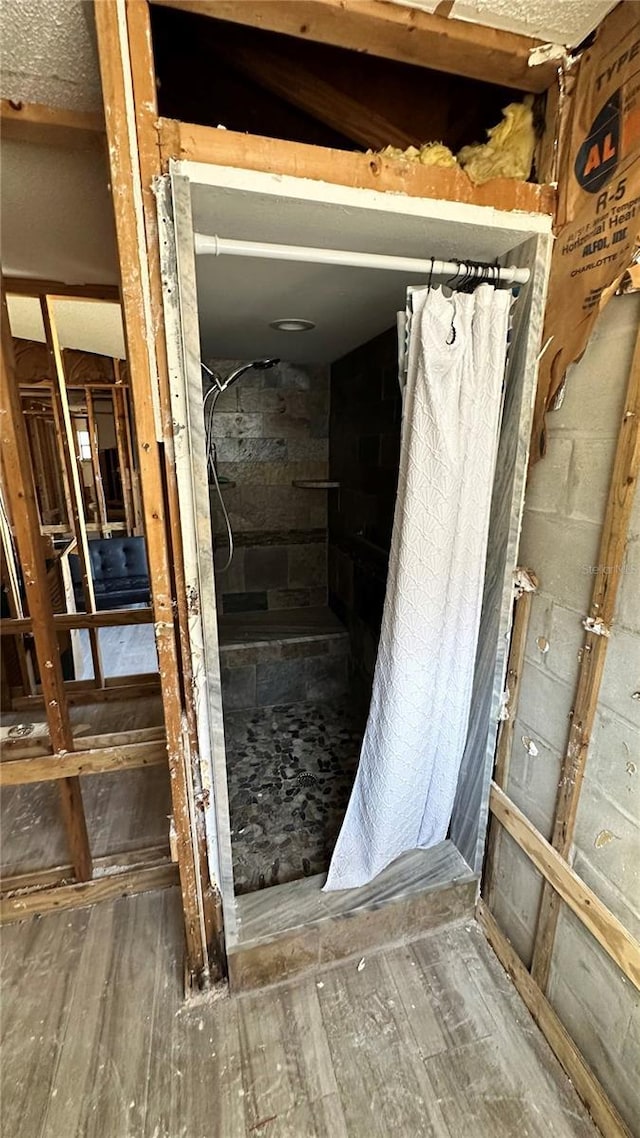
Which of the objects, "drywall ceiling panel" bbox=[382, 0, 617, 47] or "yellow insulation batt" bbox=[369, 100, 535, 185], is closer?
"drywall ceiling panel" bbox=[382, 0, 617, 47]

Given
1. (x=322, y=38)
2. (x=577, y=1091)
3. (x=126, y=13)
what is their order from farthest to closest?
(x=577, y=1091)
(x=322, y=38)
(x=126, y=13)

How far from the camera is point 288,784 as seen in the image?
7.04ft

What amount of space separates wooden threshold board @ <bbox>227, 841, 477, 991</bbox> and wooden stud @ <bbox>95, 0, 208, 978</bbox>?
31 cm

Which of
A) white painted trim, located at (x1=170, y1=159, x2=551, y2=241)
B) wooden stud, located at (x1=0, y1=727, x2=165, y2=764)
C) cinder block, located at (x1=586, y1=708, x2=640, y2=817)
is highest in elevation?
white painted trim, located at (x1=170, y1=159, x2=551, y2=241)

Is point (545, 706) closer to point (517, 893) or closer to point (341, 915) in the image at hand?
point (517, 893)

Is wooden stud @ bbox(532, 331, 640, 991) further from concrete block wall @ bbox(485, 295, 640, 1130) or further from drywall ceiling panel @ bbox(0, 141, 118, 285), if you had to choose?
drywall ceiling panel @ bbox(0, 141, 118, 285)

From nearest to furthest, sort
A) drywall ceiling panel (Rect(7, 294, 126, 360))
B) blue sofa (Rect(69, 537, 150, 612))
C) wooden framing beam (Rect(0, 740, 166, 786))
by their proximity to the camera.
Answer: wooden framing beam (Rect(0, 740, 166, 786)), drywall ceiling panel (Rect(7, 294, 126, 360)), blue sofa (Rect(69, 537, 150, 612))

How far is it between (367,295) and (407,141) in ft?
1.69

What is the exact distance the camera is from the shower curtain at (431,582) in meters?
1.16

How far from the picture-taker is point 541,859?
1.29 meters

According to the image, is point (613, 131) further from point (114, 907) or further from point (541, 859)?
point (114, 907)

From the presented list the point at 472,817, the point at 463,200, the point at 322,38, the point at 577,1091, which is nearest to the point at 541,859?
the point at 472,817

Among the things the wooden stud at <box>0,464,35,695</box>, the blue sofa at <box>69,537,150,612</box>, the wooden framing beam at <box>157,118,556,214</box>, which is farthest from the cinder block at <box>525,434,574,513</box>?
the blue sofa at <box>69,537,150,612</box>

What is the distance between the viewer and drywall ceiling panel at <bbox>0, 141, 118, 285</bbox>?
49.5 inches
